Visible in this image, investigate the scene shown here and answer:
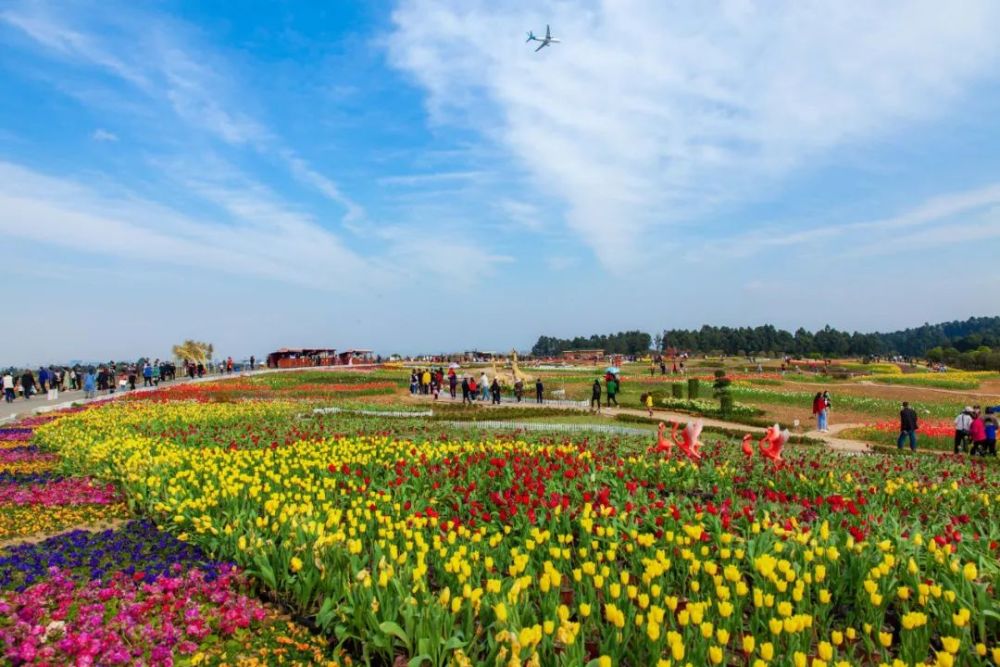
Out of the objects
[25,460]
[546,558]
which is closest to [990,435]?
[546,558]

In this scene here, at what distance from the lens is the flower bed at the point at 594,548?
4277 mm

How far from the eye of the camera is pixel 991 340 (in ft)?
335

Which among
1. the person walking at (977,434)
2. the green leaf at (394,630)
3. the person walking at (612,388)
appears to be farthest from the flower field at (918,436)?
the green leaf at (394,630)

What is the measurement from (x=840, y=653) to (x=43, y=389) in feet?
129

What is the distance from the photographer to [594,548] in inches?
243

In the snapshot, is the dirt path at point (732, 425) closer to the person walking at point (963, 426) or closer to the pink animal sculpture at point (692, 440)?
the person walking at point (963, 426)

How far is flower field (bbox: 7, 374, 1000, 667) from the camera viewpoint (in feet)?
14.2

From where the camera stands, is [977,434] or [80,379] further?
[80,379]

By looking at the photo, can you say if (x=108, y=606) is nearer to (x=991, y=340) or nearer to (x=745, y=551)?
(x=745, y=551)

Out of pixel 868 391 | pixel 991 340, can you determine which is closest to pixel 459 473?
pixel 868 391

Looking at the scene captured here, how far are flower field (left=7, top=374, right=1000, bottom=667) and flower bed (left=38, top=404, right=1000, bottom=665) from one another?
0.03 meters

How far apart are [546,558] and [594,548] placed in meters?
0.47

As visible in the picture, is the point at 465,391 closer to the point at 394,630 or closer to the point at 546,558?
the point at 546,558

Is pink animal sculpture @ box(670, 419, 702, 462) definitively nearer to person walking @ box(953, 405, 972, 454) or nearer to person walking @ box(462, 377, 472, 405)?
person walking @ box(953, 405, 972, 454)
